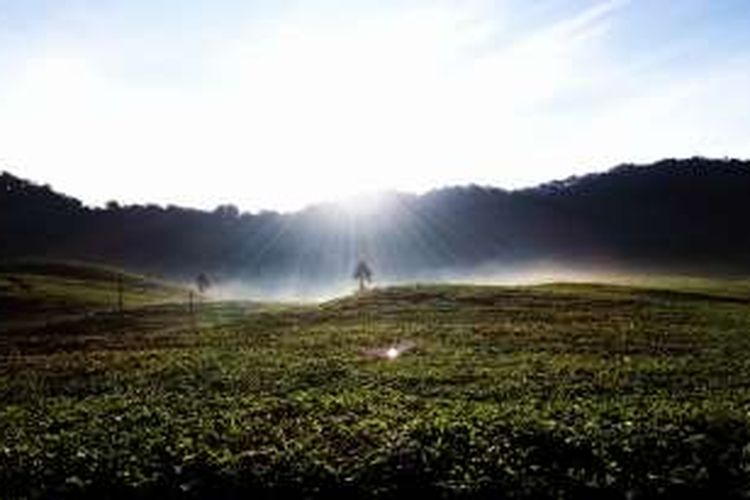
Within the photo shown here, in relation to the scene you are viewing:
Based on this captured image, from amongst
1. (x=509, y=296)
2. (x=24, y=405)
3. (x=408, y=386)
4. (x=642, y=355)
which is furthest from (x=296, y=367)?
(x=509, y=296)

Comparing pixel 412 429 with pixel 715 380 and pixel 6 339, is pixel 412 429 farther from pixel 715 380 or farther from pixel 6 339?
pixel 6 339

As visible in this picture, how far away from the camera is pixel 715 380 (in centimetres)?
4609

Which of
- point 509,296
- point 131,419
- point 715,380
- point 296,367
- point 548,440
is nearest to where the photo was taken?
point 548,440

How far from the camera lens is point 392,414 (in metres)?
39.3

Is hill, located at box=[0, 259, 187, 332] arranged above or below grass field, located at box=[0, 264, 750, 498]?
above

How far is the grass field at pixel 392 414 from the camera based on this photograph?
32.5m

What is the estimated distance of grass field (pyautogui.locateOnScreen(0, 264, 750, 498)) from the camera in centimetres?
3247

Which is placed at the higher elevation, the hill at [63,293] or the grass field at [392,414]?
the hill at [63,293]

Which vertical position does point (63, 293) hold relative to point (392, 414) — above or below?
above

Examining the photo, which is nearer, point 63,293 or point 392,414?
point 392,414

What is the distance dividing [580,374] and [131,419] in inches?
721

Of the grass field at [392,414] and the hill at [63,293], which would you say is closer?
the grass field at [392,414]

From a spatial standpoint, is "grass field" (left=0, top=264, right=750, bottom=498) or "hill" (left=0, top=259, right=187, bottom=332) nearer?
"grass field" (left=0, top=264, right=750, bottom=498)

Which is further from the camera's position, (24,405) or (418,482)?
(24,405)
